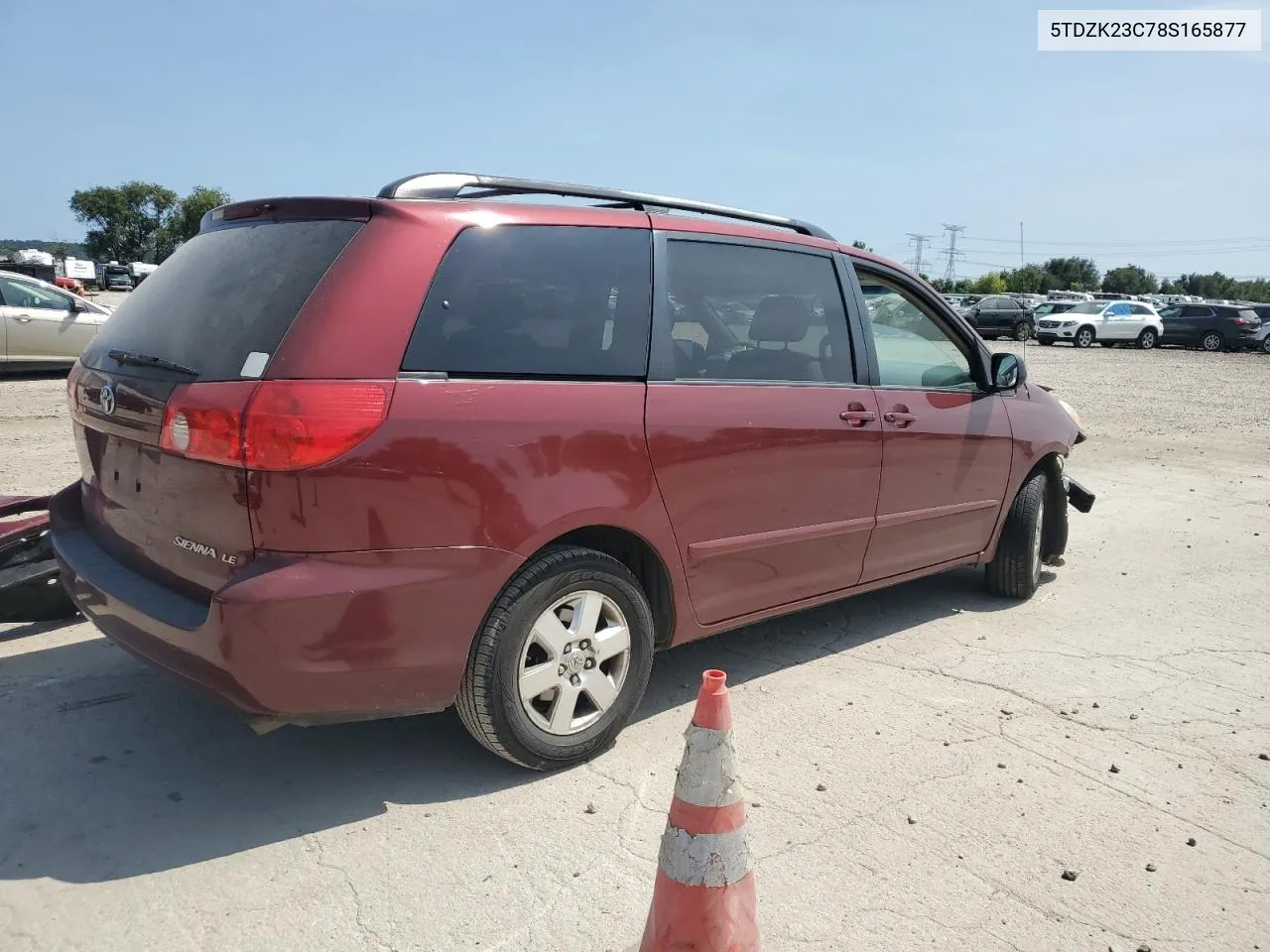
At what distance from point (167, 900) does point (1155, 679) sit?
398 centimetres

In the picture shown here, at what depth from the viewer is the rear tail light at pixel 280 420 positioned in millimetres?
2770

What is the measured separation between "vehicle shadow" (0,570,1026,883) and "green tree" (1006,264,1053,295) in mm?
111699

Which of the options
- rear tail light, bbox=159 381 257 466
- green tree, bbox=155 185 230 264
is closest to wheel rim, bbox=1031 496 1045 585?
rear tail light, bbox=159 381 257 466

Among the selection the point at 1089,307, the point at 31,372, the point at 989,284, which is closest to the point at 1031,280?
the point at 989,284

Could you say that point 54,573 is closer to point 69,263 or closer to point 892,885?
point 892,885

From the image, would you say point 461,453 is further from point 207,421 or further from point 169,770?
point 169,770

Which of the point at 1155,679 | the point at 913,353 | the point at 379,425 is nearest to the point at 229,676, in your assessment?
the point at 379,425

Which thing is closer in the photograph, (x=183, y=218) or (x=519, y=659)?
(x=519, y=659)

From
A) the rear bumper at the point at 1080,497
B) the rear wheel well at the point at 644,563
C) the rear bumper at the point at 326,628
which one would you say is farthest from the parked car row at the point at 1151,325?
the rear bumper at the point at 326,628

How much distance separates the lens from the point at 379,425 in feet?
9.40

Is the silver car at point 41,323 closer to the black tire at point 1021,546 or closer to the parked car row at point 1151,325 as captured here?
the black tire at point 1021,546

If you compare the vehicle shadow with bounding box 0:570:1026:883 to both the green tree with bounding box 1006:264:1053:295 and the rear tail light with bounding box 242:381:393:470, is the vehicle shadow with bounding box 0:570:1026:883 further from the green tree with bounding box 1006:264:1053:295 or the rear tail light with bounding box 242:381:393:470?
the green tree with bounding box 1006:264:1053:295

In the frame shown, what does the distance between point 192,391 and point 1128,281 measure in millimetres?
136639

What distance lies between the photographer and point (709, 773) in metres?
2.33
